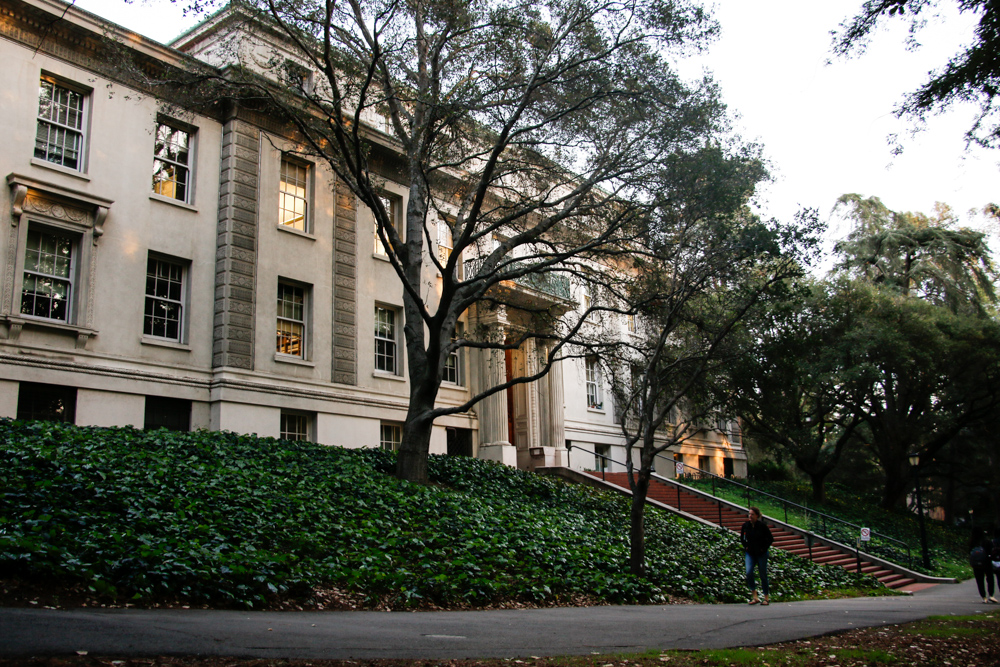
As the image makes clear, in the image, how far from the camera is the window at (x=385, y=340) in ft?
78.0

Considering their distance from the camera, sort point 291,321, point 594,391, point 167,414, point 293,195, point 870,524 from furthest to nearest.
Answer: point 594,391, point 870,524, point 293,195, point 291,321, point 167,414

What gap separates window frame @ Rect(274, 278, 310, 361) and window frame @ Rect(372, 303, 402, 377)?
2.44 meters

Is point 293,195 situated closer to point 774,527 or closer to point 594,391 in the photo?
point 594,391

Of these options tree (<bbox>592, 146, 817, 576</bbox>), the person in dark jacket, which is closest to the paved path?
the person in dark jacket

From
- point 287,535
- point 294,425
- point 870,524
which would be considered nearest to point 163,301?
point 294,425

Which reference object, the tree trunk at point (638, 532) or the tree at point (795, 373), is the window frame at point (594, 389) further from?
the tree trunk at point (638, 532)

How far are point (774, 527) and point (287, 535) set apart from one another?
720 inches

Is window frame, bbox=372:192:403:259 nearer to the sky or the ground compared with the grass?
nearer to the sky

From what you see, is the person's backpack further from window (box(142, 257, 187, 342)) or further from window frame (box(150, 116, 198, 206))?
window frame (box(150, 116, 198, 206))

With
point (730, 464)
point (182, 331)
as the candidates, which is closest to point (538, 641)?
point (182, 331)

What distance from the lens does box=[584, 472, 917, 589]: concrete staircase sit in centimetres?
2120

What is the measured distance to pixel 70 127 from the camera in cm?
1756

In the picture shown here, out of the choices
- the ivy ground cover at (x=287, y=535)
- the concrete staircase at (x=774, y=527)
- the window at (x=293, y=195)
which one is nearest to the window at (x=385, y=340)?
the window at (x=293, y=195)

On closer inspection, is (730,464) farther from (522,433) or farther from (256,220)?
(256,220)
